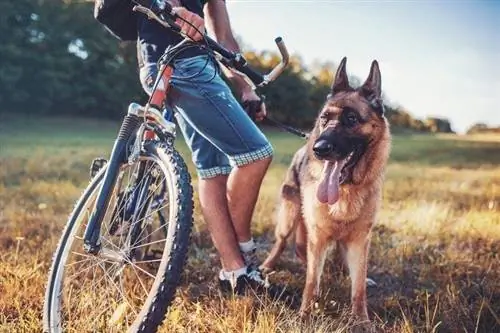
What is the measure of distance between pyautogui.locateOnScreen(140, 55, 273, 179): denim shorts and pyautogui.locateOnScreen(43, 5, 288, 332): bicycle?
14 cm

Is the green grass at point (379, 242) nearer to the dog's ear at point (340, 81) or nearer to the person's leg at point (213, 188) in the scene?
the person's leg at point (213, 188)

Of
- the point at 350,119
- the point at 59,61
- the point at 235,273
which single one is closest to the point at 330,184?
the point at 350,119

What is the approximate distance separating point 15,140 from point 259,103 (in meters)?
2.77

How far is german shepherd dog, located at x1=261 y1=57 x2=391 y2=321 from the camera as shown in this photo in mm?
2189

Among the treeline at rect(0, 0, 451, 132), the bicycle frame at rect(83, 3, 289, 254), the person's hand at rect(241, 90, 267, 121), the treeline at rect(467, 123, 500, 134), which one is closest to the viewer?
the bicycle frame at rect(83, 3, 289, 254)

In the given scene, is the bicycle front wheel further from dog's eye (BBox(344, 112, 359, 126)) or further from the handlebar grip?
dog's eye (BBox(344, 112, 359, 126))

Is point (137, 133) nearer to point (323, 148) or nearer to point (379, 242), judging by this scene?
point (323, 148)

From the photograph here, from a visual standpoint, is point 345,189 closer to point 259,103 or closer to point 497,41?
point 259,103

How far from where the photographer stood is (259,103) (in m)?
2.41

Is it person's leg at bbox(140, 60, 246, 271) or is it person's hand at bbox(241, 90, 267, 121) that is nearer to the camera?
person's leg at bbox(140, 60, 246, 271)

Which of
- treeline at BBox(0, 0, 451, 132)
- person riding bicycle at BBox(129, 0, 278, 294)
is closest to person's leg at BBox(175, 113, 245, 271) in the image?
person riding bicycle at BBox(129, 0, 278, 294)

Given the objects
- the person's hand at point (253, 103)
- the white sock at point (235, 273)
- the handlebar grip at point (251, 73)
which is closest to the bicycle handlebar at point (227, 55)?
the handlebar grip at point (251, 73)

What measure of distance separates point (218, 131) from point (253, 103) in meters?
0.47

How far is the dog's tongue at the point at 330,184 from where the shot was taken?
7.24ft
